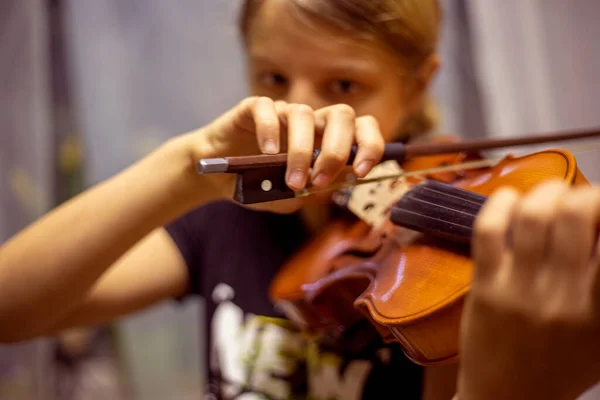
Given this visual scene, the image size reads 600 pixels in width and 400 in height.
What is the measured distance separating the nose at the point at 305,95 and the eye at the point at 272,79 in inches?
1.3

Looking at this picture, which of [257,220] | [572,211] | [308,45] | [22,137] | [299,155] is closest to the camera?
[572,211]

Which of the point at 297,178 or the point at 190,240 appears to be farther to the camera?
the point at 190,240

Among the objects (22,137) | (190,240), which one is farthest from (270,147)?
(22,137)

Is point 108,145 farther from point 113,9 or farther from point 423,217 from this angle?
point 423,217

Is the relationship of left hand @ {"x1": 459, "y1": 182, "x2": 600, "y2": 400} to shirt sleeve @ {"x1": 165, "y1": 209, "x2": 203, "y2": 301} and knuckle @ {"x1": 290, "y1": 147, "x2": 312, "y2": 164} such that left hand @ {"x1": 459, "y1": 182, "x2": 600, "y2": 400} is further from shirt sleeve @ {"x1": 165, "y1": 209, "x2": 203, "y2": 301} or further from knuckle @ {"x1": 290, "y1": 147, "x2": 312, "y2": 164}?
shirt sleeve @ {"x1": 165, "y1": 209, "x2": 203, "y2": 301}

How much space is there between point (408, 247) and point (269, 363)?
301 mm

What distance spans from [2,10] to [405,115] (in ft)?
3.16

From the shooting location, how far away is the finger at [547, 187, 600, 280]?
0.84ft

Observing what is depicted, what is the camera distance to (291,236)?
2.39 feet

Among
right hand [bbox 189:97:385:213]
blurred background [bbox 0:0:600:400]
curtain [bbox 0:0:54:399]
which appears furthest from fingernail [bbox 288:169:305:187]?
curtain [bbox 0:0:54:399]

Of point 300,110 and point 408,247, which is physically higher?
point 300,110

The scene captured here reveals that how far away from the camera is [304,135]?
0.40 m

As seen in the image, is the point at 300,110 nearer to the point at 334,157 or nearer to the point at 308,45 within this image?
the point at 334,157

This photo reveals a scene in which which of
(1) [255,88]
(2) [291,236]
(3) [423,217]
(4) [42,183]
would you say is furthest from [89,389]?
(3) [423,217]
